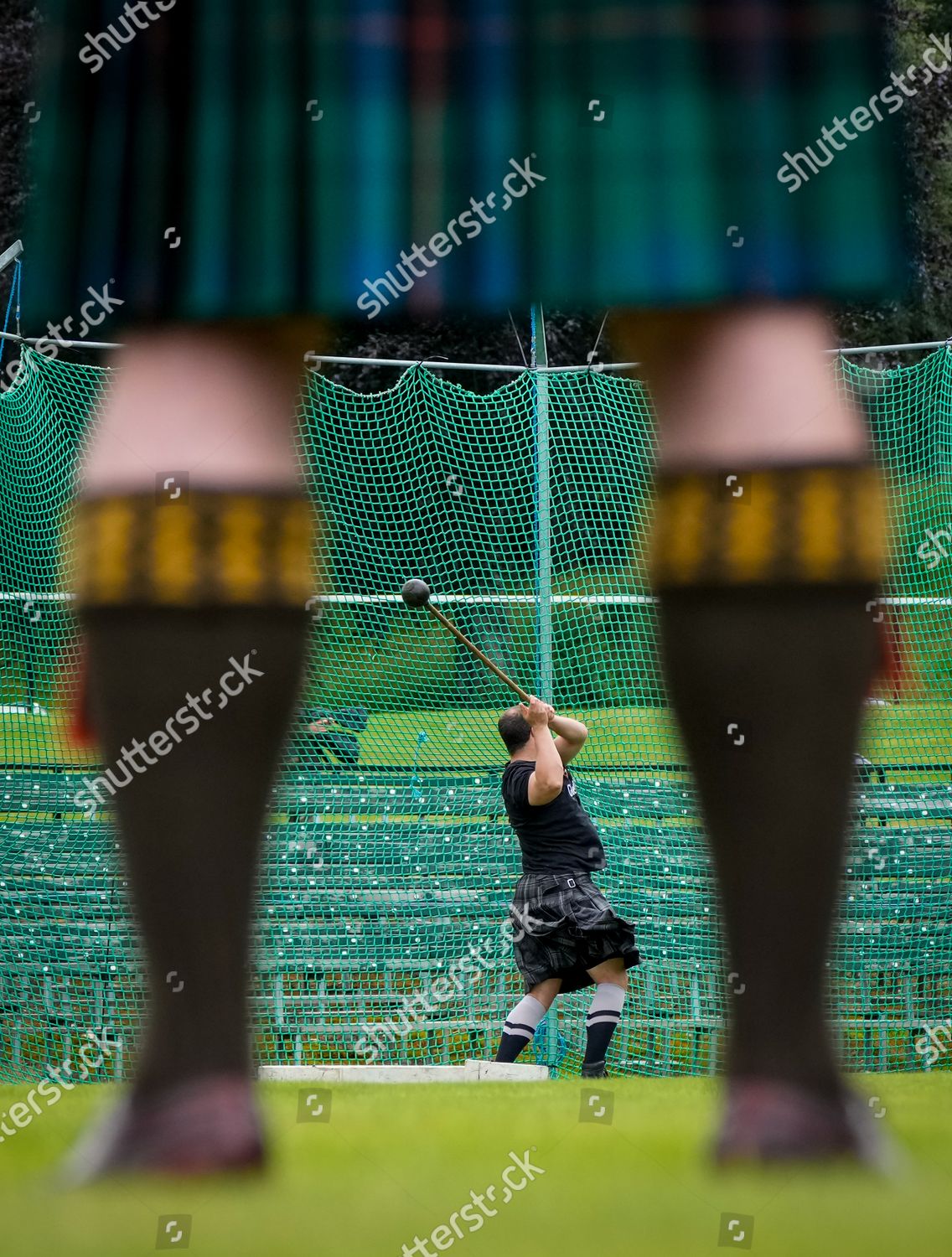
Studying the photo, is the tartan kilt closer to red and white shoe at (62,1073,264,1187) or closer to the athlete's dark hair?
red and white shoe at (62,1073,264,1187)

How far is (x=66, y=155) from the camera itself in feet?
4.14

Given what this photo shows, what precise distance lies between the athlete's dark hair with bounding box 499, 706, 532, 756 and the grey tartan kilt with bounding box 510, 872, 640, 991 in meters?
0.52

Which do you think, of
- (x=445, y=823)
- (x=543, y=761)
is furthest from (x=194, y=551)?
(x=445, y=823)

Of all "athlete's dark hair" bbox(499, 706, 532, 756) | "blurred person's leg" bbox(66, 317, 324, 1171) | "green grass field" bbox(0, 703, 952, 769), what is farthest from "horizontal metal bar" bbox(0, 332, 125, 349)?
"athlete's dark hair" bbox(499, 706, 532, 756)

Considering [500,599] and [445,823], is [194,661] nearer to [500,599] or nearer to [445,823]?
[500,599]

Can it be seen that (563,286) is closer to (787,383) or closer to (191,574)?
(787,383)

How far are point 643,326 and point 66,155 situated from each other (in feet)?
1.56

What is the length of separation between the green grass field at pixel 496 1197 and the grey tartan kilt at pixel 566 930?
4.83m

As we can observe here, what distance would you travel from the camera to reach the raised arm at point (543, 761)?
19.3 ft

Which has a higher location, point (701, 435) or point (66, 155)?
point (66, 155)


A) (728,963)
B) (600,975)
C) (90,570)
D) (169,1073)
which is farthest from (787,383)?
(600,975)

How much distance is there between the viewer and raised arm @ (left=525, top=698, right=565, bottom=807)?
5879 mm

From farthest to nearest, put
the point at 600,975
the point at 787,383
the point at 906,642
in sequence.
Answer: the point at 906,642, the point at 600,975, the point at 787,383

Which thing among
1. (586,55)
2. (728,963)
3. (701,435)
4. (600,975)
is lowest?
(600,975)
